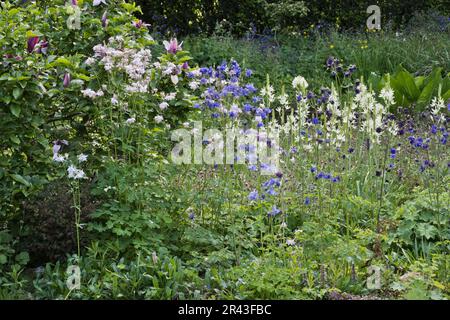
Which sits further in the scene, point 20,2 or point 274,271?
point 20,2

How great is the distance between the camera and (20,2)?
16.1ft

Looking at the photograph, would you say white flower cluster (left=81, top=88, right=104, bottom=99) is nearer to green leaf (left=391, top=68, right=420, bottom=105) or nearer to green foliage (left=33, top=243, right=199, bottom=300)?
green foliage (left=33, top=243, right=199, bottom=300)

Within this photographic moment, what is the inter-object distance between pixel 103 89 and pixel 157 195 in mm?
712

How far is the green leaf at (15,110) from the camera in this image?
12.1 feet

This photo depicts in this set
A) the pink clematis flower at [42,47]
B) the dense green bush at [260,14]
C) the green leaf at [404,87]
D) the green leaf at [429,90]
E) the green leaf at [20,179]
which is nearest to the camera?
the green leaf at [20,179]

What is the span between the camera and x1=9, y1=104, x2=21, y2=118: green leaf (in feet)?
12.1

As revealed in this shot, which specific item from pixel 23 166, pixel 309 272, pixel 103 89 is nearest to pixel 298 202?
pixel 309 272

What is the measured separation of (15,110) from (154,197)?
1.03 metres

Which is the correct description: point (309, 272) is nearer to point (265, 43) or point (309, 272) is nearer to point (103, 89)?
point (103, 89)

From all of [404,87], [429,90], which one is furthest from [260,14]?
[429,90]

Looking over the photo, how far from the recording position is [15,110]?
12.1 feet

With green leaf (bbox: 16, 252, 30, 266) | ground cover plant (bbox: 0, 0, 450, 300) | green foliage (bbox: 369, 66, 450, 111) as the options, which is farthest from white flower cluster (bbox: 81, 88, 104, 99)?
green foliage (bbox: 369, 66, 450, 111)

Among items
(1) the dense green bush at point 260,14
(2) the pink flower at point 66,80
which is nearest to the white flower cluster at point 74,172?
(2) the pink flower at point 66,80

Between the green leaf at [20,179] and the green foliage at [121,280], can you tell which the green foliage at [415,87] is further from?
the green leaf at [20,179]
